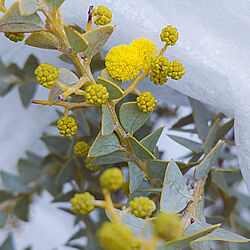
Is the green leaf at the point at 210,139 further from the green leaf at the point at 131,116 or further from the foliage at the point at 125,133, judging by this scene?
the green leaf at the point at 131,116

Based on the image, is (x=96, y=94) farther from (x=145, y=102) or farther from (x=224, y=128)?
(x=224, y=128)

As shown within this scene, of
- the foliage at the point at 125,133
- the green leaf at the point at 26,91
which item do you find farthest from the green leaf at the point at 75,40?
the green leaf at the point at 26,91

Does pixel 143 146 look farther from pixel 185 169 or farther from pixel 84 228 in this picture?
pixel 84 228

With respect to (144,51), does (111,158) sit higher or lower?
lower

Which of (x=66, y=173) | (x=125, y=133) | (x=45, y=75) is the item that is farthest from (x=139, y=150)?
(x=66, y=173)

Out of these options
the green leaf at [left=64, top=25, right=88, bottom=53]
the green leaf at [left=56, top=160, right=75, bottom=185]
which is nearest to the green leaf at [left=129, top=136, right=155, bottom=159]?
the green leaf at [left=64, top=25, right=88, bottom=53]
